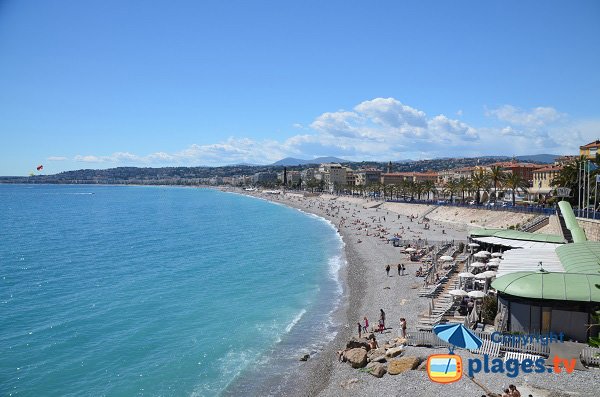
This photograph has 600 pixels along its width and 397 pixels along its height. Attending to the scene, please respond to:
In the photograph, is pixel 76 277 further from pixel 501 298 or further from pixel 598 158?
pixel 598 158

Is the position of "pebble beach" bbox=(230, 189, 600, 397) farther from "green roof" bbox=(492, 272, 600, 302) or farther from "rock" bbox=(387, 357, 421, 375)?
"green roof" bbox=(492, 272, 600, 302)

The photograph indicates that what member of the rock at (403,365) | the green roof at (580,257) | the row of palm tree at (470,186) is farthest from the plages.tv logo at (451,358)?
the row of palm tree at (470,186)

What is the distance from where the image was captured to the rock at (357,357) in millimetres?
18172

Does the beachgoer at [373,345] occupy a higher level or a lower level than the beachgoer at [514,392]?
lower

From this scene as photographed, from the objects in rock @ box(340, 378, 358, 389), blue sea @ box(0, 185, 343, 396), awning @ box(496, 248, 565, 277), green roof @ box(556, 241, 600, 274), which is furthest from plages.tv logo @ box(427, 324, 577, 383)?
blue sea @ box(0, 185, 343, 396)

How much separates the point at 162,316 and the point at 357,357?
1401cm

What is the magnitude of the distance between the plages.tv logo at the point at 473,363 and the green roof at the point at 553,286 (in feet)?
4.68

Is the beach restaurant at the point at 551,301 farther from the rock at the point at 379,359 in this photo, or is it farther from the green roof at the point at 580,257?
the rock at the point at 379,359

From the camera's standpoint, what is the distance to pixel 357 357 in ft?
60.6

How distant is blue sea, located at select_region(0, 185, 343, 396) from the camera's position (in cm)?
1941

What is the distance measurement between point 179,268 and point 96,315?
15.1 meters

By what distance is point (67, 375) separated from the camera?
65.1 feet

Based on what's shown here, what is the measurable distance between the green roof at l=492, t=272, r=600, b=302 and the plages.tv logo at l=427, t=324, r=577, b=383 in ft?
4.68

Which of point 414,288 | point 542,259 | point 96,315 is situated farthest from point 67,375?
point 542,259
